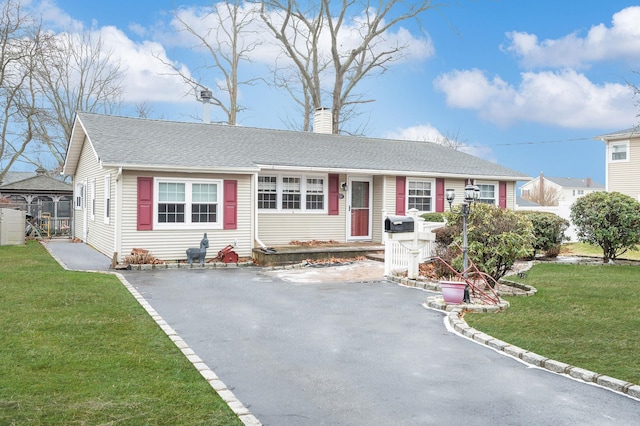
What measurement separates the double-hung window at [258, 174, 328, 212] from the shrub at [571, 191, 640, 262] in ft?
24.7

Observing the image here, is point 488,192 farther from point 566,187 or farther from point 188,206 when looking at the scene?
point 566,187

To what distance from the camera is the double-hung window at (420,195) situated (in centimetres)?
1848

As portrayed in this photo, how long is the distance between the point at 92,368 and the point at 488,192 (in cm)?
1706

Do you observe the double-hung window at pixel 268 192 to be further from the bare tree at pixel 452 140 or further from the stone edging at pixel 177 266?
the bare tree at pixel 452 140

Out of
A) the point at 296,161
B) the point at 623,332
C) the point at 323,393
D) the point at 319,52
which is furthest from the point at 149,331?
the point at 319,52

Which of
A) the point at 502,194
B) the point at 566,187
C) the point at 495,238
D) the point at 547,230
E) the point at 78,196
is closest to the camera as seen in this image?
the point at 495,238

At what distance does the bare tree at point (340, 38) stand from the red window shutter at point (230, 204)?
1603cm

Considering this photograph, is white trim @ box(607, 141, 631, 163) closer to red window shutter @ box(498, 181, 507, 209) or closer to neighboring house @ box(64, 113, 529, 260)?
neighboring house @ box(64, 113, 529, 260)

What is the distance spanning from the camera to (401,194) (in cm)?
1822

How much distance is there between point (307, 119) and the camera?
102 feet

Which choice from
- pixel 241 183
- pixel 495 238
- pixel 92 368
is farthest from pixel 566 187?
pixel 92 368

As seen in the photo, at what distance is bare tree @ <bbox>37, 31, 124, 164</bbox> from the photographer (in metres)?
32.3

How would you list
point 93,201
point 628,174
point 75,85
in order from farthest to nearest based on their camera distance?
point 75,85, point 628,174, point 93,201

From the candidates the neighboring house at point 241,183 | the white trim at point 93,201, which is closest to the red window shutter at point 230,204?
the neighboring house at point 241,183
